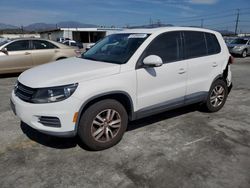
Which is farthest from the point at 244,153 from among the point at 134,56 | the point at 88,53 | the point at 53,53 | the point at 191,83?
the point at 53,53

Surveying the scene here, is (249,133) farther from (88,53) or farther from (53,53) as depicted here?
(53,53)

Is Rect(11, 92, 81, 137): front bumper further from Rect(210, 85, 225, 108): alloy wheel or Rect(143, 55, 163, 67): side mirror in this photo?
Rect(210, 85, 225, 108): alloy wheel

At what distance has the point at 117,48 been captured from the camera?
4.23 meters

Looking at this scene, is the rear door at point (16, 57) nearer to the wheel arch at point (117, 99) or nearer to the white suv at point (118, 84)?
the white suv at point (118, 84)

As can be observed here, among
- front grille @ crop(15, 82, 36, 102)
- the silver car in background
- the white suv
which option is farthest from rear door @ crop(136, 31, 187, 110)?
the silver car in background

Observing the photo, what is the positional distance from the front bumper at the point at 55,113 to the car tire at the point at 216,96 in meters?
3.01

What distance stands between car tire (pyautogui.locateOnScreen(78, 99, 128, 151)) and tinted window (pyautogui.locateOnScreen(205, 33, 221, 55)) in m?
2.35

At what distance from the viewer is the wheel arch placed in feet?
10.8

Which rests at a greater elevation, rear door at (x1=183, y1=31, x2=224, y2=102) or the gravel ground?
rear door at (x1=183, y1=31, x2=224, y2=102)

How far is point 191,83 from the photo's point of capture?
4.53m

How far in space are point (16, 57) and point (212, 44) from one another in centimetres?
703

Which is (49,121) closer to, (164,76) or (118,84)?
(118,84)

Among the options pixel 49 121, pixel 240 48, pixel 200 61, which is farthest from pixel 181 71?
pixel 240 48

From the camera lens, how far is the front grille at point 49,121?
320 centimetres
